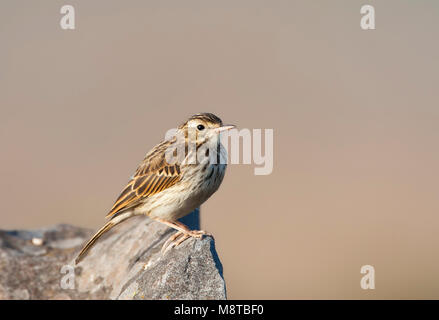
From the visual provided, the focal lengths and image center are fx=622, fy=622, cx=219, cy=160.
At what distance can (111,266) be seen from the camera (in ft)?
31.6

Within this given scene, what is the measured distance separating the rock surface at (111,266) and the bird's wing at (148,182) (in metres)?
0.76

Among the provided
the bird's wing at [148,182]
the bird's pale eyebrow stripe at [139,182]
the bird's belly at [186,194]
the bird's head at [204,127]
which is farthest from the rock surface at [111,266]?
the bird's head at [204,127]

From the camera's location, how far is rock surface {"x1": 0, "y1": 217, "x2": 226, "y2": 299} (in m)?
7.12

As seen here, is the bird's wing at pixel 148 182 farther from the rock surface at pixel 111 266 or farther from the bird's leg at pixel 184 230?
the rock surface at pixel 111 266

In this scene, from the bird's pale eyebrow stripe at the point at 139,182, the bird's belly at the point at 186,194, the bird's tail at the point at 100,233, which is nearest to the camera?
the bird's belly at the point at 186,194

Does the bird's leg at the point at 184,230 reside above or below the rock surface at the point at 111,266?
above

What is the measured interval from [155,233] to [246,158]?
6.43 feet

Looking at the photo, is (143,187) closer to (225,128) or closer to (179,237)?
(179,237)

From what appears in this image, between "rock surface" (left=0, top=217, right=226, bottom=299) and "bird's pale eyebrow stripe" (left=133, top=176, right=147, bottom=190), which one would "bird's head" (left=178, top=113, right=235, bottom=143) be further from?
"rock surface" (left=0, top=217, right=226, bottom=299)

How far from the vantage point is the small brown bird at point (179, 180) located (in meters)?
9.02

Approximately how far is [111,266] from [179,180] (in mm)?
1811

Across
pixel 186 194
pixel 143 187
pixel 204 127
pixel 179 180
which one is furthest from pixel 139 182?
pixel 204 127

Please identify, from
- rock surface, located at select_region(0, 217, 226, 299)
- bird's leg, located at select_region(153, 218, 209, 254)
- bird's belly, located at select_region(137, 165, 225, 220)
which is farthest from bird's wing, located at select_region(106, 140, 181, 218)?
rock surface, located at select_region(0, 217, 226, 299)
